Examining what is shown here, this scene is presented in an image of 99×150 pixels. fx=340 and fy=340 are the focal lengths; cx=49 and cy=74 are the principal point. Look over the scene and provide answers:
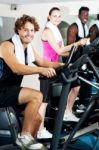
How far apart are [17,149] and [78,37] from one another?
6.79 ft

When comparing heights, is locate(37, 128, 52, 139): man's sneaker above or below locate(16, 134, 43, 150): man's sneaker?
below

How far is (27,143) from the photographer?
255cm

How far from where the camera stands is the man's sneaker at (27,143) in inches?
100

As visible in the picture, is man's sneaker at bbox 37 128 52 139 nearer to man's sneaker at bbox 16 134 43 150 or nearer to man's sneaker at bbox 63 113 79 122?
man's sneaker at bbox 63 113 79 122

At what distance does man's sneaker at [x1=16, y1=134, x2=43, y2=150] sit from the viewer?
2.54 meters

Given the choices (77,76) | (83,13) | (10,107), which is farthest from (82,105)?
(77,76)

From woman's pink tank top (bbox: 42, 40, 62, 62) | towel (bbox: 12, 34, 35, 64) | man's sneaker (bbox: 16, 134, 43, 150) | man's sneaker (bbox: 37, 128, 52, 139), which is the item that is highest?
towel (bbox: 12, 34, 35, 64)

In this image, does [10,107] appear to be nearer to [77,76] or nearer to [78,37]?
[77,76]

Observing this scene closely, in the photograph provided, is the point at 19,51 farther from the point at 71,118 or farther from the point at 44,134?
the point at 71,118

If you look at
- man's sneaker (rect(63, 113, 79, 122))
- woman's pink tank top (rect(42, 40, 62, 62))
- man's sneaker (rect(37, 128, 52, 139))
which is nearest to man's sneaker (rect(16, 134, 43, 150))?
man's sneaker (rect(37, 128, 52, 139))

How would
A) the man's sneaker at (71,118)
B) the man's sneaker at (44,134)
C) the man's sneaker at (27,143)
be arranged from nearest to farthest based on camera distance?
the man's sneaker at (27,143)
the man's sneaker at (44,134)
the man's sneaker at (71,118)

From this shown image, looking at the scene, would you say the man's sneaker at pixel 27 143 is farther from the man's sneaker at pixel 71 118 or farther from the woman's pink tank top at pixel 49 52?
the woman's pink tank top at pixel 49 52

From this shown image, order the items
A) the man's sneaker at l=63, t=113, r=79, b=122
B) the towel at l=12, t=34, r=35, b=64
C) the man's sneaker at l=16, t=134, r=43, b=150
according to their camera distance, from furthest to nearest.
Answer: the man's sneaker at l=63, t=113, r=79, b=122, the towel at l=12, t=34, r=35, b=64, the man's sneaker at l=16, t=134, r=43, b=150

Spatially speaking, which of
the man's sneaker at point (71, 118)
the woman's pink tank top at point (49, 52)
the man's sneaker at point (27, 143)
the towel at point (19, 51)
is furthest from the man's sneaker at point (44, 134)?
the woman's pink tank top at point (49, 52)
